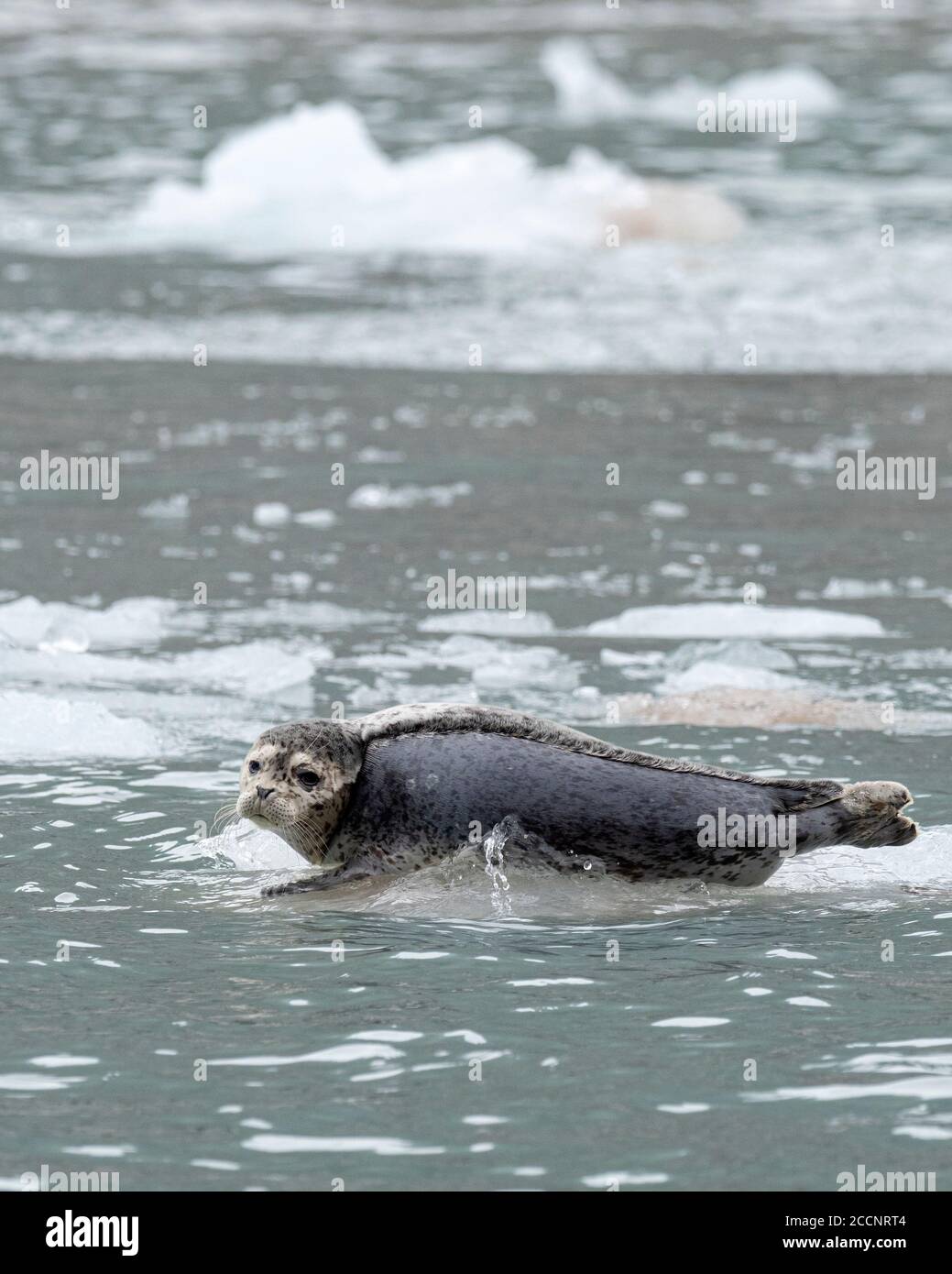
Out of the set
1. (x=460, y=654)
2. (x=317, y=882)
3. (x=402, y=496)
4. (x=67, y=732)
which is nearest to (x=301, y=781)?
(x=317, y=882)

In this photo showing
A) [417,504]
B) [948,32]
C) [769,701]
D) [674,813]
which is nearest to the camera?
[674,813]

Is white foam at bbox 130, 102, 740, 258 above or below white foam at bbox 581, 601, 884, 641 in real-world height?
above

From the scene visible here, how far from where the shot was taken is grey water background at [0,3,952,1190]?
5145mm

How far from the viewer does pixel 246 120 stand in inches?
1206

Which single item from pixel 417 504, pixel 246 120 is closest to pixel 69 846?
pixel 417 504

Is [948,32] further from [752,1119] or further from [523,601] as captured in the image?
[752,1119]

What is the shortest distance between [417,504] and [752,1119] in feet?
28.5

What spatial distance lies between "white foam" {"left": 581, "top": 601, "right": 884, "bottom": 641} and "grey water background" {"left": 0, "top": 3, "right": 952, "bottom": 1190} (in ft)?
0.11

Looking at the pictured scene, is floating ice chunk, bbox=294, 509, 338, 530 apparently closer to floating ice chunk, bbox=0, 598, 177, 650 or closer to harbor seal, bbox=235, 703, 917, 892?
floating ice chunk, bbox=0, 598, 177, 650

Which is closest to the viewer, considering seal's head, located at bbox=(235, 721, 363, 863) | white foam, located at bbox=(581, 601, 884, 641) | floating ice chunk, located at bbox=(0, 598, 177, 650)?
seal's head, located at bbox=(235, 721, 363, 863)

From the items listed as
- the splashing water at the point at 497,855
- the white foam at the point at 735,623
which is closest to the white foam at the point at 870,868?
the splashing water at the point at 497,855

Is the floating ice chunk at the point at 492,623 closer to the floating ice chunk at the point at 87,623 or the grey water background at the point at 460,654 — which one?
the grey water background at the point at 460,654

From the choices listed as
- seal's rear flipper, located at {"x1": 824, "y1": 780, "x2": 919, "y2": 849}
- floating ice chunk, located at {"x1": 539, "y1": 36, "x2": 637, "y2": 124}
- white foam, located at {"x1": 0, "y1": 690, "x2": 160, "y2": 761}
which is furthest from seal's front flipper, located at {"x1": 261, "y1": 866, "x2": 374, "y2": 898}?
floating ice chunk, located at {"x1": 539, "y1": 36, "x2": 637, "y2": 124}

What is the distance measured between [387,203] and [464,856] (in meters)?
17.1
